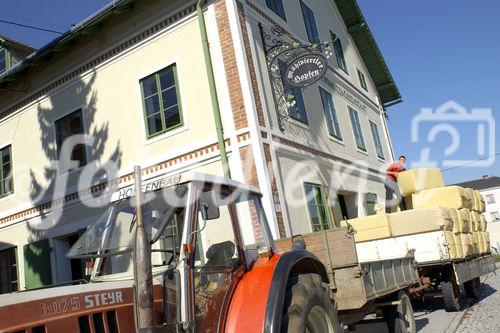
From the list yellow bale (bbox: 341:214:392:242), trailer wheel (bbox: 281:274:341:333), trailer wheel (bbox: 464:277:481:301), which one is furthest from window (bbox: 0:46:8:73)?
trailer wheel (bbox: 464:277:481:301)

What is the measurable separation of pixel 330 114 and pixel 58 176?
24.9ft

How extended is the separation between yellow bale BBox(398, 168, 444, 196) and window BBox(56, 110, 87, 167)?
762cm

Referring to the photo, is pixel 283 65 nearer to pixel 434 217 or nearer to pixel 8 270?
pixel 434 217

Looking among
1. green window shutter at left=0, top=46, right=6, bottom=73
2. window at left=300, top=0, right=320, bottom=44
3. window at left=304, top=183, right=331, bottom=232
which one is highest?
green window shutter at left=0, top=46, right=6, bottom=73

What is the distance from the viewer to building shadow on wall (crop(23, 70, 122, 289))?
11.6 meters

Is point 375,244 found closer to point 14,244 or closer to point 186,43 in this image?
point 186,43

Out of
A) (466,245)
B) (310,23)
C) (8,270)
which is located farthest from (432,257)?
(8,270)

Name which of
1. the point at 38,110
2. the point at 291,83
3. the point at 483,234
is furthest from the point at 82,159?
the point at 483,234

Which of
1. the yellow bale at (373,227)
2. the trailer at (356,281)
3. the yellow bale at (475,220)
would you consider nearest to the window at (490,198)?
the yellow bale at (475,220)

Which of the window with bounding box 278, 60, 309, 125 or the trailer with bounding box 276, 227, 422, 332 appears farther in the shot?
the window with bounding box 278, 60, 309, 125

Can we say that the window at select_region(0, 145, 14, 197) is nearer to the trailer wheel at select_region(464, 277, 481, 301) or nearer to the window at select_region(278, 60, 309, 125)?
the window at select_region(278, 60, 309, 125)

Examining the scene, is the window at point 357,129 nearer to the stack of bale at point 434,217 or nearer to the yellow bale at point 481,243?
the stack of bale at point 434,217

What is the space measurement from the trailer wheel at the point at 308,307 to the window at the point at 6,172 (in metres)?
11.7

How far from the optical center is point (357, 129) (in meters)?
16.2
